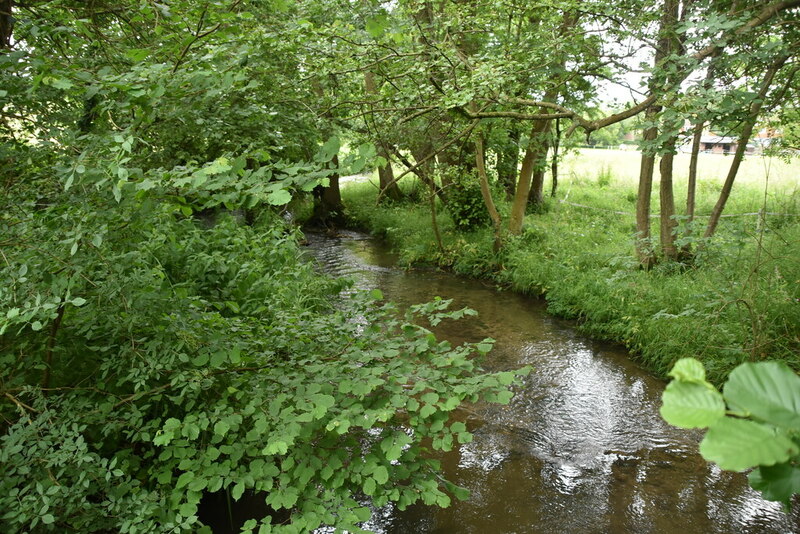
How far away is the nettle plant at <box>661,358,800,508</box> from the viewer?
588 millimetres

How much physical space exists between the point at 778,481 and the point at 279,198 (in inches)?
61.0

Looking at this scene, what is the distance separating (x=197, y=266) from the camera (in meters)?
4.30

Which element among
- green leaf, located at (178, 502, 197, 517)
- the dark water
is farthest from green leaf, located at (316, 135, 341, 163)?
the dark water

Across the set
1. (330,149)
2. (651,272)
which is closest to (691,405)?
(330,149)

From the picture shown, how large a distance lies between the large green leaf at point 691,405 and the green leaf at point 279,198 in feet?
4.57

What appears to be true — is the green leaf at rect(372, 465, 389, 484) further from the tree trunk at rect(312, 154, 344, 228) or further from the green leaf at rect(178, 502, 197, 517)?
the tree trunk at rect(312, 154, 344, 228)

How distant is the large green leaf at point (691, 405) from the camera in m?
0.61

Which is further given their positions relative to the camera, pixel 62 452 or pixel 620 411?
pixel 620 411

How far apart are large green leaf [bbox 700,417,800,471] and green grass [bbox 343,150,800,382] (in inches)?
184

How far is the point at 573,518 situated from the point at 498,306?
4.74 meters

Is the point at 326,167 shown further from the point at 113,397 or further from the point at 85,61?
the point at 85,61

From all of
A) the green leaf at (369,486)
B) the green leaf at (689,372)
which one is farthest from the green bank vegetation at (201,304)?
the green leaf at (689,372)

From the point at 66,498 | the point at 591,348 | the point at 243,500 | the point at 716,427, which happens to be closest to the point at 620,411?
the point at 591,348

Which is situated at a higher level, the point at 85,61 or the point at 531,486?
the point at 85,61
